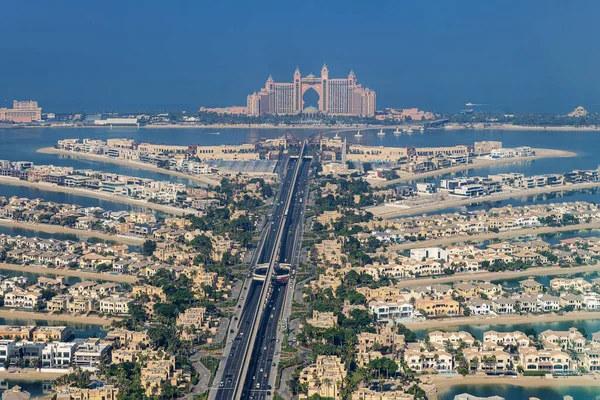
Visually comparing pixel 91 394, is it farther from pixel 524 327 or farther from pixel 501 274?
pixel 501 274

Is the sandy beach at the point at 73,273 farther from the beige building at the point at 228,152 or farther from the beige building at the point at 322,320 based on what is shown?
the beige building at the point at 228,152

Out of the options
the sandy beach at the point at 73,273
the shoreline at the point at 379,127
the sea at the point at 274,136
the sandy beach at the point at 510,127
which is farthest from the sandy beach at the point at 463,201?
the shoreline at the point at 379,127

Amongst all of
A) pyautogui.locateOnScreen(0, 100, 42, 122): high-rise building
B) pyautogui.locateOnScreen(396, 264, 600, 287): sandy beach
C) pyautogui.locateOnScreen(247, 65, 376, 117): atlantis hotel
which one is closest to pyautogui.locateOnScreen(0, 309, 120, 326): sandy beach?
pyautogui.locateOnScreen(396, 264, 600, 287): sandy beach

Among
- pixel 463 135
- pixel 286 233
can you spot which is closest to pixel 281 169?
pixel 286 233

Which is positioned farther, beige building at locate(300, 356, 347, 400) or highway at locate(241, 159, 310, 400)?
highway at locate(241, 159, 310, 400)

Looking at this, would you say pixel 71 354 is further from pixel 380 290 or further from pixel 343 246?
pixel 343 246

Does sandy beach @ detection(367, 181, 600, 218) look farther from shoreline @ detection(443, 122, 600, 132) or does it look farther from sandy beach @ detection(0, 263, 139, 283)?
shoreline @ detection(443, 122, 600, 132)

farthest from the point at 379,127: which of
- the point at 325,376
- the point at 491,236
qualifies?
the point at 325,376
